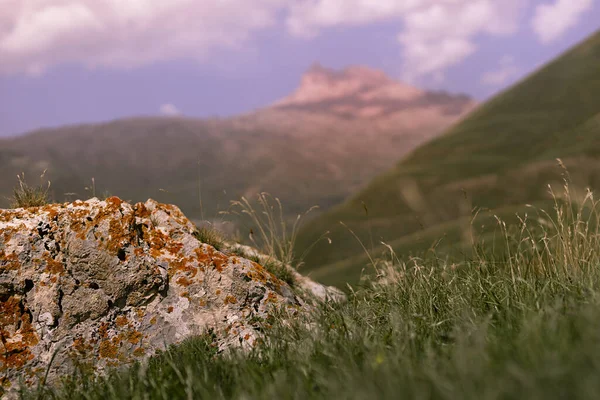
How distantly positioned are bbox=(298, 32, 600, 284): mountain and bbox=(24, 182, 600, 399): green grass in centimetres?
3826

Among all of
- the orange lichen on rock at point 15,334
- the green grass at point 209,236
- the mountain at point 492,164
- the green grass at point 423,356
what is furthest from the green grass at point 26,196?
the mountain at point 492,164

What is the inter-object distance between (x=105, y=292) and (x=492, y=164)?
8835cm

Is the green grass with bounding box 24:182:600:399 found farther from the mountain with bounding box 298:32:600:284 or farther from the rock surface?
the mountain with bounding box 298:32:600:284

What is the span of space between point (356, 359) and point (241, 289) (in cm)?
215

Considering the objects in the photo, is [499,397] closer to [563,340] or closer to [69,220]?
[563,340]

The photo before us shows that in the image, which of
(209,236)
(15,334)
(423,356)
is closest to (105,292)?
(15,334)

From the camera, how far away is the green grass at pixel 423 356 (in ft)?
7.26

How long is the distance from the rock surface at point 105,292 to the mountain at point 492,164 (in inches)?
1501

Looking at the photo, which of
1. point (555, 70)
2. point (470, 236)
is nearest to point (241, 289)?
point (470, 236)

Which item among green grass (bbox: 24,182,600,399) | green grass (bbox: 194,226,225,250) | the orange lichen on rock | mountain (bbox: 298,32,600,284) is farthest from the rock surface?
mountain (bbox: 298,32,600,284)

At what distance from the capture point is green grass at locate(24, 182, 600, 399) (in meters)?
2.21

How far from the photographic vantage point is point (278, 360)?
10.8 ft

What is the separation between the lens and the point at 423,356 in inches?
118

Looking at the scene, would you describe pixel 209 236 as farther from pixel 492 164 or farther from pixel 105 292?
pixel 492 164
